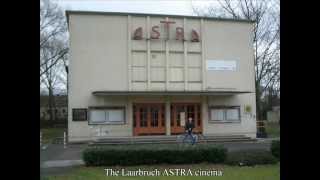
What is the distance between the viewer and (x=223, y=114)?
3216 cm

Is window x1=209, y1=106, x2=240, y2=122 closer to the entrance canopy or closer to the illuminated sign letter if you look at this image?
the entrance canopy

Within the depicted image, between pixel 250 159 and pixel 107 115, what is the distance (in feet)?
52.4

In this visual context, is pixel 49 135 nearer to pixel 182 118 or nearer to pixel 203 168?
pixel 182 118

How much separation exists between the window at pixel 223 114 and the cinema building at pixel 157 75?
2 cm

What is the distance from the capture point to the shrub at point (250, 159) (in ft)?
50.5

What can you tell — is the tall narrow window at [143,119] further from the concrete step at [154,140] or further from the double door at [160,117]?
the concrete step at [154,140]

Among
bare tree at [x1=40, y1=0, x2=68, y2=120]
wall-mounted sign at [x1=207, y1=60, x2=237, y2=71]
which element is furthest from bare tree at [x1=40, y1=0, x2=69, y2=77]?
wall-mounted sign at [x1=207, y1=60, x2=237, y2=71]

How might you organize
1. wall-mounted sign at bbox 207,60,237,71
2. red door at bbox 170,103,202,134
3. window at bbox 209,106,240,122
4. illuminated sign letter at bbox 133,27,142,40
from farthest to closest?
window at bbox 209,106,240,122 < wall-mounted sign at bbox 207,60,237,71 < red door at bbox 170,103,202,134 < illuminated sign letter at bbox 133,27,142,40

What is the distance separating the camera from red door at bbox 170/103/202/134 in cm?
3139

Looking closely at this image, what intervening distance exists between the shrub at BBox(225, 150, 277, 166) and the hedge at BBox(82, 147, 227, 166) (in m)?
0.30

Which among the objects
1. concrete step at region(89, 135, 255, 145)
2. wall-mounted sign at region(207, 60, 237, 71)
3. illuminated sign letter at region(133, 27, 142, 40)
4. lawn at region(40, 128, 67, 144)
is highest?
illuminated sign letter at region(133, 27, 142, 40)
